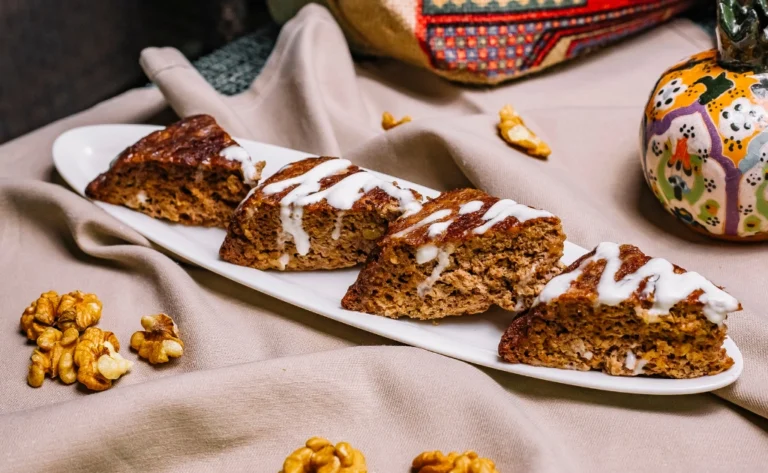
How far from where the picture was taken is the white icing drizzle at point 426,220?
5.46 ft

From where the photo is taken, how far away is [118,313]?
1817mm

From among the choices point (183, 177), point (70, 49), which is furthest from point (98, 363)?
point (70, 49)

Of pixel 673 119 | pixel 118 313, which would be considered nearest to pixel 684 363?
pixel 673 119

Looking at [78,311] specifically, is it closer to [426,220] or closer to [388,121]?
[426,220]

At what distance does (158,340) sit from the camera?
1665mm

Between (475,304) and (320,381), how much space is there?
395mm

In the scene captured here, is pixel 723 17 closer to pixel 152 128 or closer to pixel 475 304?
pixel 475 304

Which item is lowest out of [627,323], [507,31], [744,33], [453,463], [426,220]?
[453,463]

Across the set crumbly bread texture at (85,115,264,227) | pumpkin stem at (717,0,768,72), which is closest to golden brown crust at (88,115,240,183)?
crumbly bread texture at (85,115,264,227)

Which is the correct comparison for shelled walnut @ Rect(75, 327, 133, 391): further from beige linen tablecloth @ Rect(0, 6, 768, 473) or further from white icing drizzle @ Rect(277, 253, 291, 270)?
white icing drizzle @ Rect(277, 253, 291, 270)

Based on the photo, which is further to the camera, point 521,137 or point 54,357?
point 521,137

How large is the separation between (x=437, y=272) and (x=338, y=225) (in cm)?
30

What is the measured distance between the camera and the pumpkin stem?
175 cm

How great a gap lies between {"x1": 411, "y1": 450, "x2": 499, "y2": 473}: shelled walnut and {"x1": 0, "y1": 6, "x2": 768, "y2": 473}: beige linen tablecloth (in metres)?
0.05
